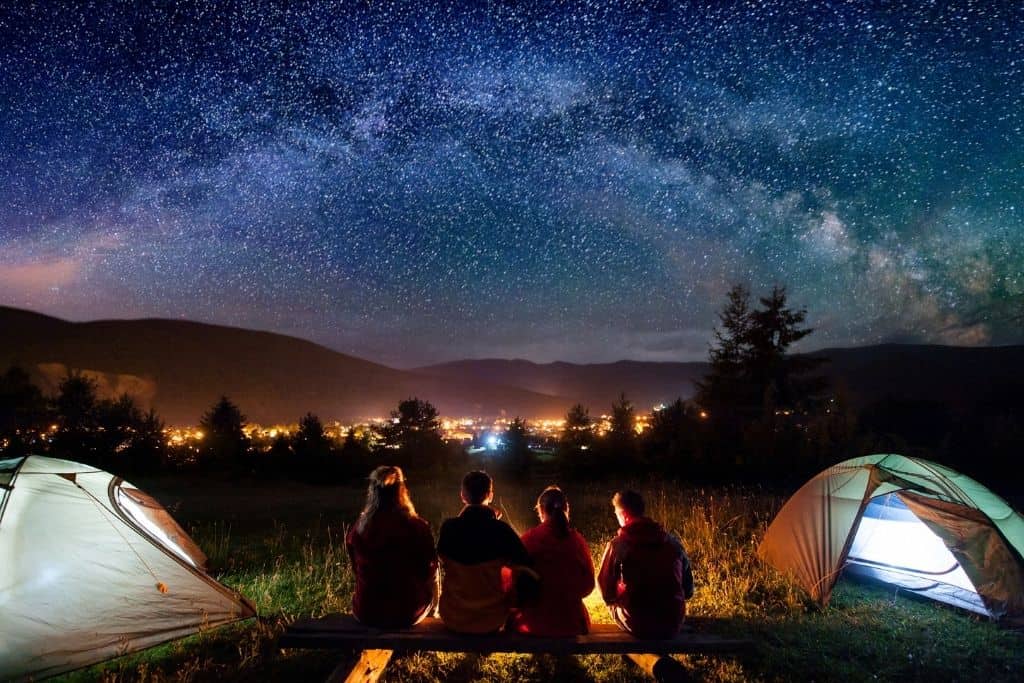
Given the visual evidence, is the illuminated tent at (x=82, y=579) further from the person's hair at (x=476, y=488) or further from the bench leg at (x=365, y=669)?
the person's hair at (x=476, y=488)

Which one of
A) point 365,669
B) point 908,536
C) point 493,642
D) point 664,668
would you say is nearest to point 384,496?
Answer: point 365,669

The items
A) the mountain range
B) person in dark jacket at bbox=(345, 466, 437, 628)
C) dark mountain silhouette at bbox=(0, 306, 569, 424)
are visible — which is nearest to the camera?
person in dark jacket at bbox=(345, 466, 437, 628)

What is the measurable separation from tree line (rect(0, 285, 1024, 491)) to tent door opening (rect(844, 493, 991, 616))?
13.5 m

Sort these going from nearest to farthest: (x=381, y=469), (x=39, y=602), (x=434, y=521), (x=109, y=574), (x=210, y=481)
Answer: (x=381, y=469), (x=39, y=602), (x=109, y=574), (x=434, y=521), (x=210, y=481)

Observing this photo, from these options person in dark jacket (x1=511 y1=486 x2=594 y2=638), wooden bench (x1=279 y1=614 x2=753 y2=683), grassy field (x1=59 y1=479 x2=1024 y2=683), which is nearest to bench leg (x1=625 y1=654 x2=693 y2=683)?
wooden bench (x1=279 y1=614 x2=753 y2=683)

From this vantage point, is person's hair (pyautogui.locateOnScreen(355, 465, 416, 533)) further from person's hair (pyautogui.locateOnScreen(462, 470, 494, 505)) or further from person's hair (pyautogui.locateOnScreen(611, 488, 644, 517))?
person's hair (pyautogui.locateOnScreen(611, 488, 644, 517))

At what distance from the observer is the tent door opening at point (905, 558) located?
7969mm

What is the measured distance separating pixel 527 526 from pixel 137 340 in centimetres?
16092

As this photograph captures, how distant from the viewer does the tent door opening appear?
7969 millimetres

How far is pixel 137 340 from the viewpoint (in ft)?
474

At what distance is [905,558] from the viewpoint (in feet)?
29.2

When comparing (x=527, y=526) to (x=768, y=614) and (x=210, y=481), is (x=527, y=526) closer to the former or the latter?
(x=768, y=614)

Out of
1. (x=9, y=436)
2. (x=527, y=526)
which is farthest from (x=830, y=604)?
(x=9, y=436)

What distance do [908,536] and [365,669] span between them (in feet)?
28.0
